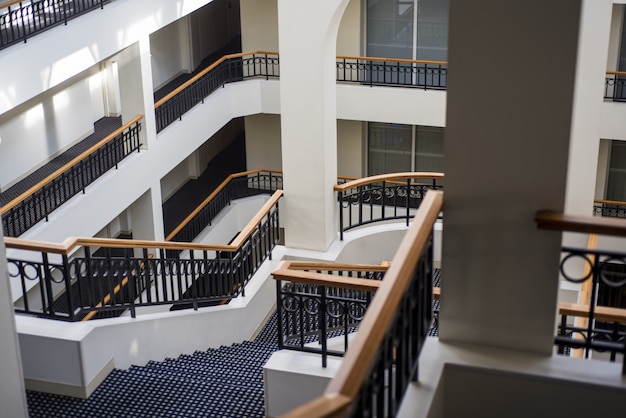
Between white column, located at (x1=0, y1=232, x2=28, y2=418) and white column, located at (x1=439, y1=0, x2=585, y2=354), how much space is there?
2.92 meters

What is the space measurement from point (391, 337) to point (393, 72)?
14275 mm

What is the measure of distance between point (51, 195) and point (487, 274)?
33.3ft

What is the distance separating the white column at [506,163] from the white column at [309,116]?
23.5 ft

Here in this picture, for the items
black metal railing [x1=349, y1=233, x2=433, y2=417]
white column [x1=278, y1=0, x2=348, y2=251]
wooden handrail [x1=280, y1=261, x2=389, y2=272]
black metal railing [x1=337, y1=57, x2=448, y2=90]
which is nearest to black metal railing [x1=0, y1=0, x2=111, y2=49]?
white column [x1=278, y1=0, x2=348, y2=251]

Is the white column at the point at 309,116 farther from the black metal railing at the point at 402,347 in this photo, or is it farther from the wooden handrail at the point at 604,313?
the black metal railing at the point at 402,347

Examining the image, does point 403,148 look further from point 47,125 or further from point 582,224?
point 582,224

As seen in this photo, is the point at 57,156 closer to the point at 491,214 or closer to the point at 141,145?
the point at 141,145

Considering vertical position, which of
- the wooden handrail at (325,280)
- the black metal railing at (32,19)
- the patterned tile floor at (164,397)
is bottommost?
the patterned tile floor at (164,397)

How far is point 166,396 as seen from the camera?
7.27 m

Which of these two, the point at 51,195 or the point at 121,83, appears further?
the point at 121,83

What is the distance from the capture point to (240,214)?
59.3ft

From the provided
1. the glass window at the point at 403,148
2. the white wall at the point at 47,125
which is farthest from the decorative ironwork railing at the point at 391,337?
the glass window at the point at 403,148

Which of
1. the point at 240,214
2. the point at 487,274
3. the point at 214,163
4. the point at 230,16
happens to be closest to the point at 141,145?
the point at 240,214

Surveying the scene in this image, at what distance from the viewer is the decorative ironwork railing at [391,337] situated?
3189 millimetres
